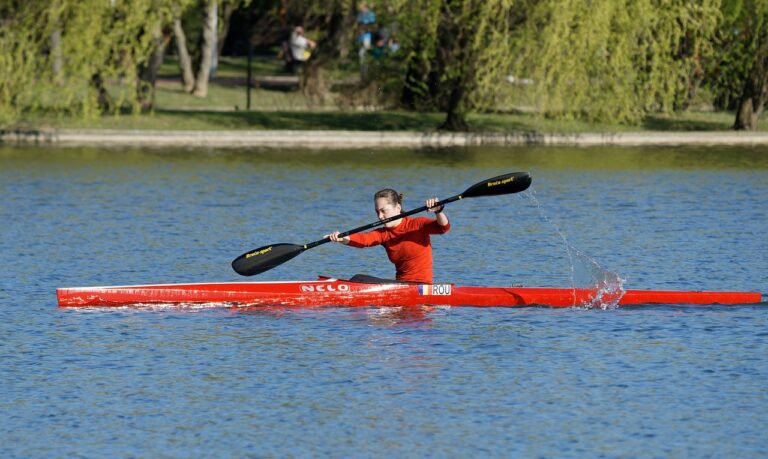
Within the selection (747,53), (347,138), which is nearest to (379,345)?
(347,138)

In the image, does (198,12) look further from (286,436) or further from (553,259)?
(286,436)

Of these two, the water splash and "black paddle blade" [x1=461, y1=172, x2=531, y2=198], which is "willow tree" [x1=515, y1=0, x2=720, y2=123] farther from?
"black paddle blade" [x1=461, y1=172, x2=531, y2=198]

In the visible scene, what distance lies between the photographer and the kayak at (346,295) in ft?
52.6

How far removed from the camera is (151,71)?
39.2 metres

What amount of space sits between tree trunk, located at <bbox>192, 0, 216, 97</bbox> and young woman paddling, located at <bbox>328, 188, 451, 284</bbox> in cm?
2900

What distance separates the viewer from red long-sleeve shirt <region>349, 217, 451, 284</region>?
15828mm

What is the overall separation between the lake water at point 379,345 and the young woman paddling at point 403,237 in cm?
57

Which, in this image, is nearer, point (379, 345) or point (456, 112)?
point (379, 345)

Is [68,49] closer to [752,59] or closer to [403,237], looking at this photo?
[752,59]

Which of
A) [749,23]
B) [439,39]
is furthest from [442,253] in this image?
[749,23]

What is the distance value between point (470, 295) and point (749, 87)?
84.6 ft

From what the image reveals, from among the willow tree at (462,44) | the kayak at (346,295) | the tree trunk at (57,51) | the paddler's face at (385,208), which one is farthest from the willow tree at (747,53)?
the paddler's face at (385,208)

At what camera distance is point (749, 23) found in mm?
39156

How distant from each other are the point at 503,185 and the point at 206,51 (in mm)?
29582
